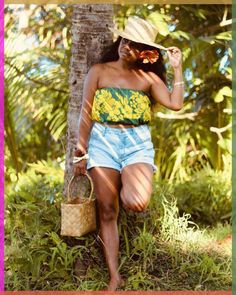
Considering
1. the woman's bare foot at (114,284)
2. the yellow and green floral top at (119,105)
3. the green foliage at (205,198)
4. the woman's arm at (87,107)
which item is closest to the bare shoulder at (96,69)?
the woman's arm at (87,107)

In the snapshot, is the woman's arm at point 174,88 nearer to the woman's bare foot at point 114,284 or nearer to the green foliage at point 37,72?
the woman's bare foot at point 114,284

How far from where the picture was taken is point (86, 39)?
16.1 feet

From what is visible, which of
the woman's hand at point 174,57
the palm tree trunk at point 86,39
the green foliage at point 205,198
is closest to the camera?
the woman's hand at point 174,57

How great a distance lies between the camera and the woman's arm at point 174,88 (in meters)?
Result: 4.42

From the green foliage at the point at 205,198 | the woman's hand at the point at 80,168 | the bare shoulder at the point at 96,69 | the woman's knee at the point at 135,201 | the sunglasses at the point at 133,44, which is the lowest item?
the green foliage at the point at 205,198

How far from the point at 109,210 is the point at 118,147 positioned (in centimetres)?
41

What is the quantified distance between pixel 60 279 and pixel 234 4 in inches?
85.3

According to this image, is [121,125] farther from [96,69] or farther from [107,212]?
[107,212]

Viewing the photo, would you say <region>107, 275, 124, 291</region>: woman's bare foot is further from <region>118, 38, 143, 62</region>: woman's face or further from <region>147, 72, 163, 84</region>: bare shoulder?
<region>118, 38, 143, 62</region>: woman's face

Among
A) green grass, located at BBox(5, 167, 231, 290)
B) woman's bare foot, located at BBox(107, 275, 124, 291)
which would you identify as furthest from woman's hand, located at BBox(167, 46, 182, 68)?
woman's bare foot, located at BBox(107, 275, 124, 291)

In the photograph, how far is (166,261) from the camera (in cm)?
508

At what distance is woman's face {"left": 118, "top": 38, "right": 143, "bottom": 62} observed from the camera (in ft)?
14.9

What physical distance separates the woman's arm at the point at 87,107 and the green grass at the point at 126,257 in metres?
0.65

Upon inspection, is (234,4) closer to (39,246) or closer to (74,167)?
(74,167)
